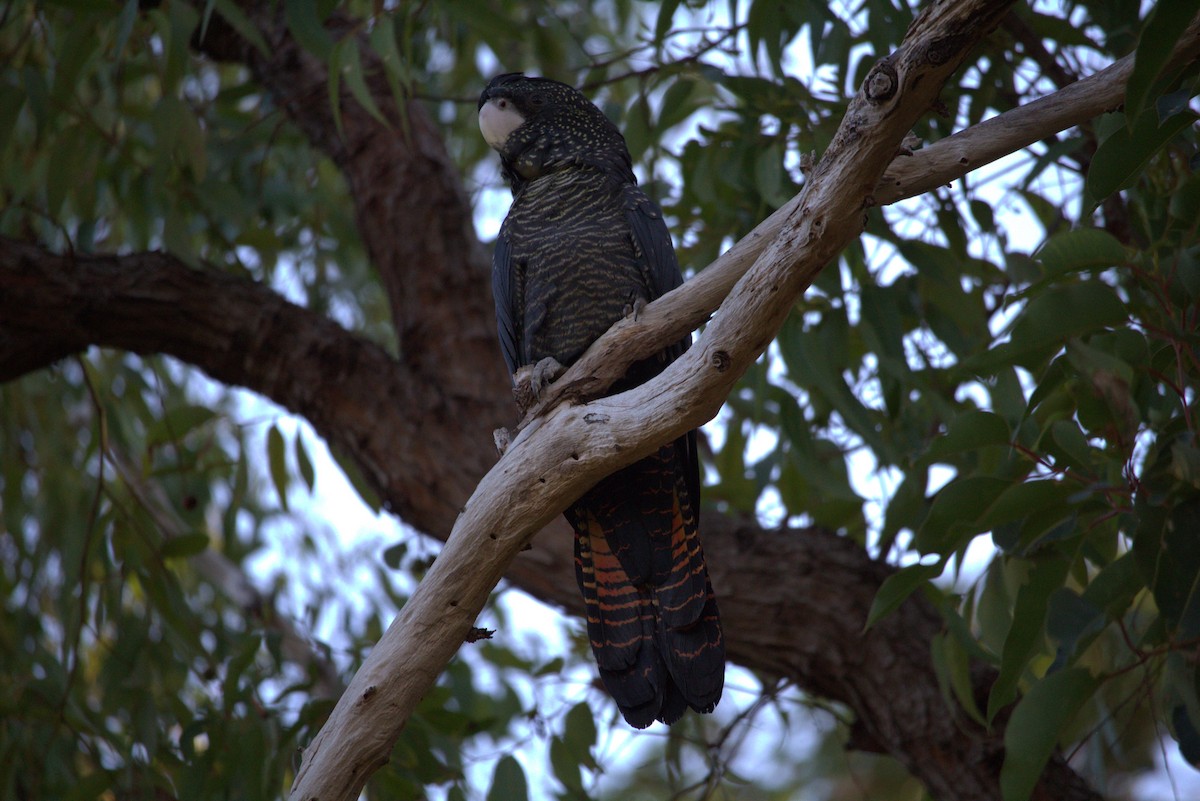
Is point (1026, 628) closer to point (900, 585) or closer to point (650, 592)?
point (900, 585)

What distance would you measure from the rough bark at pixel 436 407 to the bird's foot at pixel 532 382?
0.64 metres

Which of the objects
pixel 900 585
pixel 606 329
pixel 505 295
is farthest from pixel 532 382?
pixel 900 585

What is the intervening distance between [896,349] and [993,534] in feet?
1.76

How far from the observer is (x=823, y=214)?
1.49m

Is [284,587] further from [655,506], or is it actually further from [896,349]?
[896,349]

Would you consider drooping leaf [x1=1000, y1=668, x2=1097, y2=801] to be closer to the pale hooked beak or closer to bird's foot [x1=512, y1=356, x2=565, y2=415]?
bird's foot [x1=512, y1=356, x2=565, y2=415]

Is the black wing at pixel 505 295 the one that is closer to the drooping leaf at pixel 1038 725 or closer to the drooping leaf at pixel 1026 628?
the drooping leaf at pixel 1026 628

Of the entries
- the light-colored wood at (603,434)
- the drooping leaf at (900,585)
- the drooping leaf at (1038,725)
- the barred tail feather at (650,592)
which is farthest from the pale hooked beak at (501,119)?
the drooping leaf at (1038,725)

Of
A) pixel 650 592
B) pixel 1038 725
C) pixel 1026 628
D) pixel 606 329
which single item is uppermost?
pixel 606 329

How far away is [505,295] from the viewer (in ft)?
7.98

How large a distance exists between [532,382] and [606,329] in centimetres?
32

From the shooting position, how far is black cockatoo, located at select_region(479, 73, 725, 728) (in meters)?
1.98

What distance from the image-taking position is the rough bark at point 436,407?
8.19ft

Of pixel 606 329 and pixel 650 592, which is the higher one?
pixel 606 329
